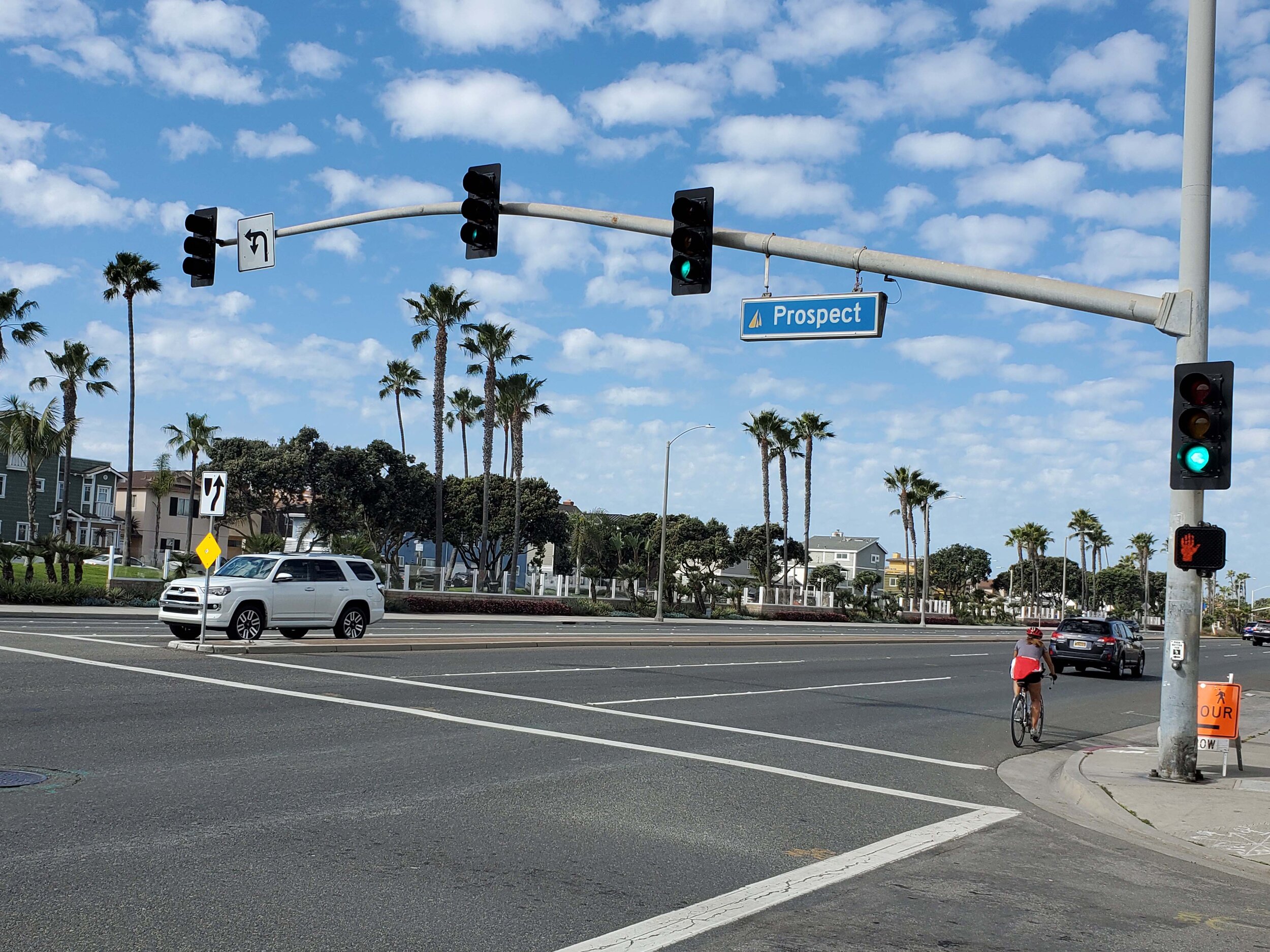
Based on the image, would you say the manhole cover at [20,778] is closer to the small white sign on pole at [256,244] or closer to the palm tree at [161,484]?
the small white sign on pole at [256,244]

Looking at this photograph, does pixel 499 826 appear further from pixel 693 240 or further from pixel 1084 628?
pixel 1084 628

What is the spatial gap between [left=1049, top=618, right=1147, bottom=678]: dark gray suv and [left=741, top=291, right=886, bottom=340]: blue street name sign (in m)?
20.4

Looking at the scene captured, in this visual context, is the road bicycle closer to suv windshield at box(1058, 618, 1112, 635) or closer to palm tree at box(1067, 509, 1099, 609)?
suv windshield at box(1058, 618, 1112, 635)

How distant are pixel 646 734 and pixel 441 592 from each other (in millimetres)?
35630

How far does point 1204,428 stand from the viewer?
36.0 ft

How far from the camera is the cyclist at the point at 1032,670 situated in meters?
15.4

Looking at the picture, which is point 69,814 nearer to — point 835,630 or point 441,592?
point 441,592

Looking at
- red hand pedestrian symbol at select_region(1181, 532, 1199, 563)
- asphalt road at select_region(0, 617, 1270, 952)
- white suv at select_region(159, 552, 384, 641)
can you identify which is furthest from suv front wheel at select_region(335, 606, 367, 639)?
red hand pedestrian symbol at select_region(1181, 532, 1199, 563)

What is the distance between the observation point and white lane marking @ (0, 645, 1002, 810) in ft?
34.6

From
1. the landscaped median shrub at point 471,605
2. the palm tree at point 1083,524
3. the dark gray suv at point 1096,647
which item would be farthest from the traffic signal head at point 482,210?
the palm tree at point 1083,524

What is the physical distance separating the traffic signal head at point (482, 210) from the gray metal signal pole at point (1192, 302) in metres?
7.76

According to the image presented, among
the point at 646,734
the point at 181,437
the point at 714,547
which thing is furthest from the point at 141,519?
the point at 646,734

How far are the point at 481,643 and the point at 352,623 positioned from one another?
2.69 metres

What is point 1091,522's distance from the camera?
118m
